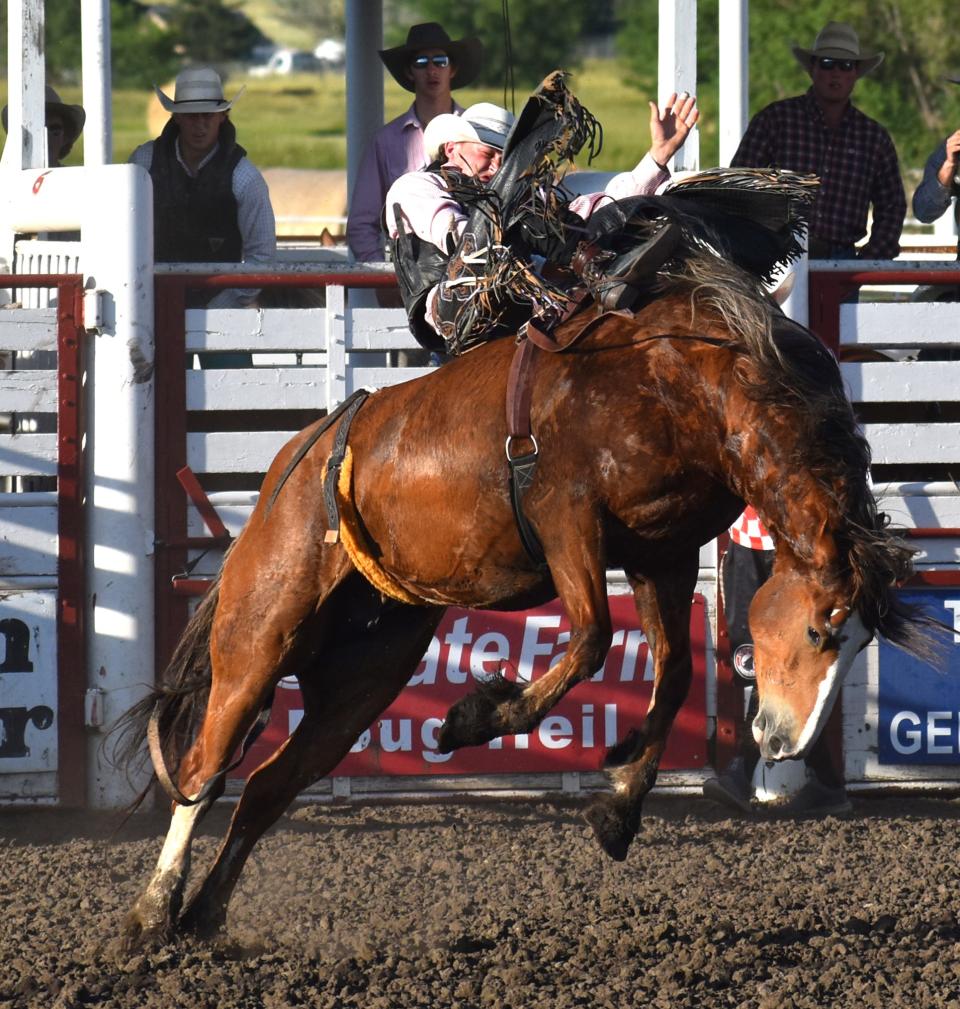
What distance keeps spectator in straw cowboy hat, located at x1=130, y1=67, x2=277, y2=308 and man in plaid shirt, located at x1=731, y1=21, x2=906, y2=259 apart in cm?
223

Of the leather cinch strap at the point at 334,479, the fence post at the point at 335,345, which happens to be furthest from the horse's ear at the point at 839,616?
the fence post at the point at 335,345

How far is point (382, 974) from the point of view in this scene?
14.4 feet

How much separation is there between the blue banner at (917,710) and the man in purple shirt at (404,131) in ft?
8.99

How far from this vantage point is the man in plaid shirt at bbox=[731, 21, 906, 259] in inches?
288

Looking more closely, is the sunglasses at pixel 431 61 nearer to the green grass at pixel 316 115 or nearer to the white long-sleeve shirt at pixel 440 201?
the white long-sleeve shirt at pixel 440 201

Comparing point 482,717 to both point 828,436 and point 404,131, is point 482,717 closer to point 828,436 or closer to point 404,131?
point 828,436

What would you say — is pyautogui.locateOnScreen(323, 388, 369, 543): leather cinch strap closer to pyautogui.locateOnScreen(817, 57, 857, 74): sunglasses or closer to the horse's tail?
the horse's tail

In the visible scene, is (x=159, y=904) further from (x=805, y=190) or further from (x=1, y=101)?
(x=1, y=101)

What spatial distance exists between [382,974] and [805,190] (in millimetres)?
2386

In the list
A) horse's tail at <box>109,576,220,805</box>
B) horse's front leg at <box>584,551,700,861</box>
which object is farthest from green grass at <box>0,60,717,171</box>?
horse's front leg at <box>584,551,700,861</box>

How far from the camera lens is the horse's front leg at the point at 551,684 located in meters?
3.92

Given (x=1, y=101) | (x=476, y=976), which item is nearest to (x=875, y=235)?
(x=476, y=976)

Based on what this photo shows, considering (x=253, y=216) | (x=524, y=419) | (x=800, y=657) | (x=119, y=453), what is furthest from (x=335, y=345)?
(x=800, y=657)

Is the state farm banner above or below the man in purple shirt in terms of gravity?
below
